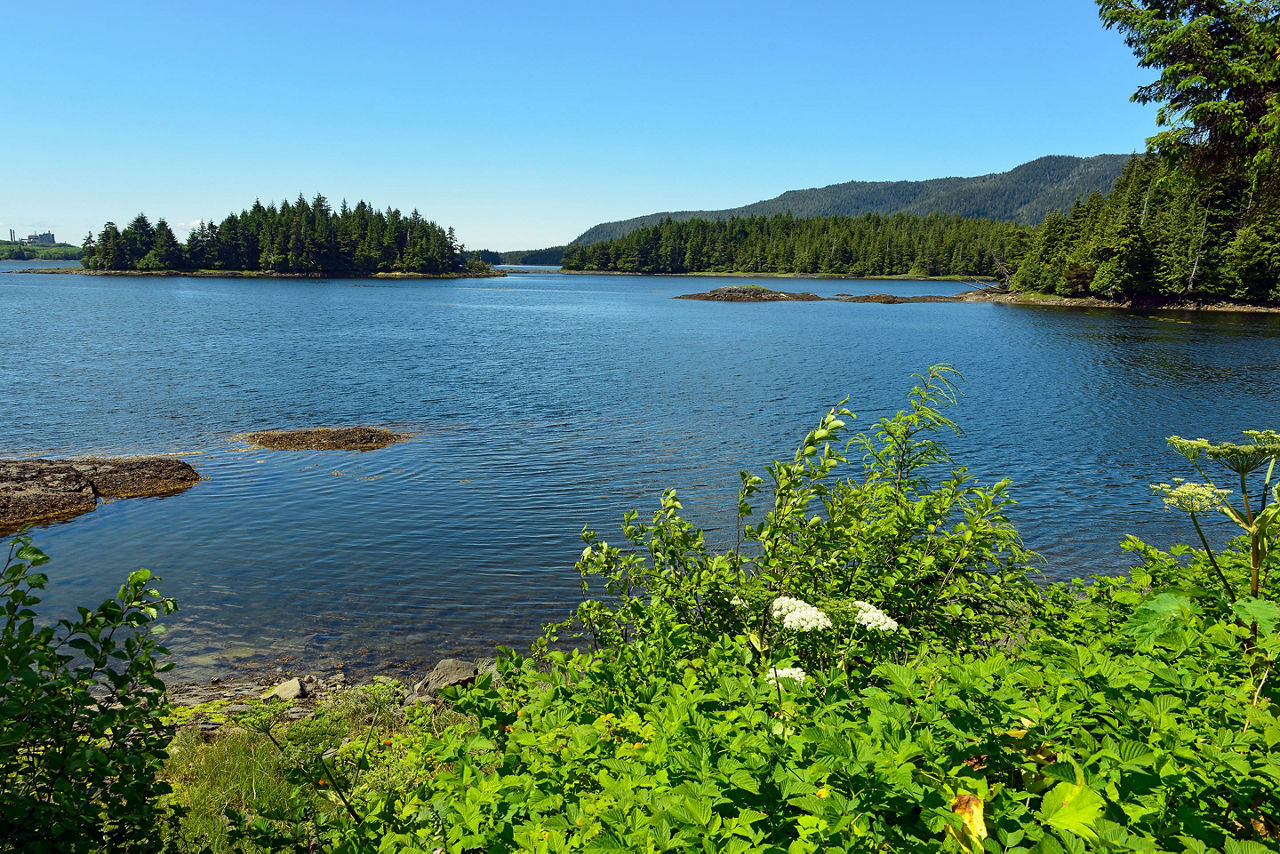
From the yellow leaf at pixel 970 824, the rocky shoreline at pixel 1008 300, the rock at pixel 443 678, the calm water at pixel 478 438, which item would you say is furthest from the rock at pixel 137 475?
the rocky shoreline at pixel 1008 300

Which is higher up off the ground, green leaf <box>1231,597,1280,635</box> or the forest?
the forest

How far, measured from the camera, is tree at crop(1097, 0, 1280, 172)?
15188mm

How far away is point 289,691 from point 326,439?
1619cm

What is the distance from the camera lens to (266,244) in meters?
160

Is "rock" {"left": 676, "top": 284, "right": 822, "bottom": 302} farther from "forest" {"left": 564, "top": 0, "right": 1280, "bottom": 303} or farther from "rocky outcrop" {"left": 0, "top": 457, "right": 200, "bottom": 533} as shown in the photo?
"rocky outcrop" {"left": 0, "top": 457, "right": 200, "bottom": 533}

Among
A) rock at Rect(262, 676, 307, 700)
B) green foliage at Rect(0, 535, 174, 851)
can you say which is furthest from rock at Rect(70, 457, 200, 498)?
green foliage at Rect(0, 535, 174, 851)

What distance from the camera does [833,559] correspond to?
5.68 meters

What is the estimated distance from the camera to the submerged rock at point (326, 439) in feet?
77.2

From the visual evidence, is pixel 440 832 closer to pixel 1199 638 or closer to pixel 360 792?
pixel 360 792

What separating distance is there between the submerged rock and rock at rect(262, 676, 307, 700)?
1445 cm

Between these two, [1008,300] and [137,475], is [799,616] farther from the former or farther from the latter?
[1008,300]

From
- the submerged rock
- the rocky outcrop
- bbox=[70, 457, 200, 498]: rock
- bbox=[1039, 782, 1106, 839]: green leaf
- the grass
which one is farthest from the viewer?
the submerged rock

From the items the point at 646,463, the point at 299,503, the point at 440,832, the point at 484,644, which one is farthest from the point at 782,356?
the point at 440,832

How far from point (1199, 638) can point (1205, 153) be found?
62.5 feet
